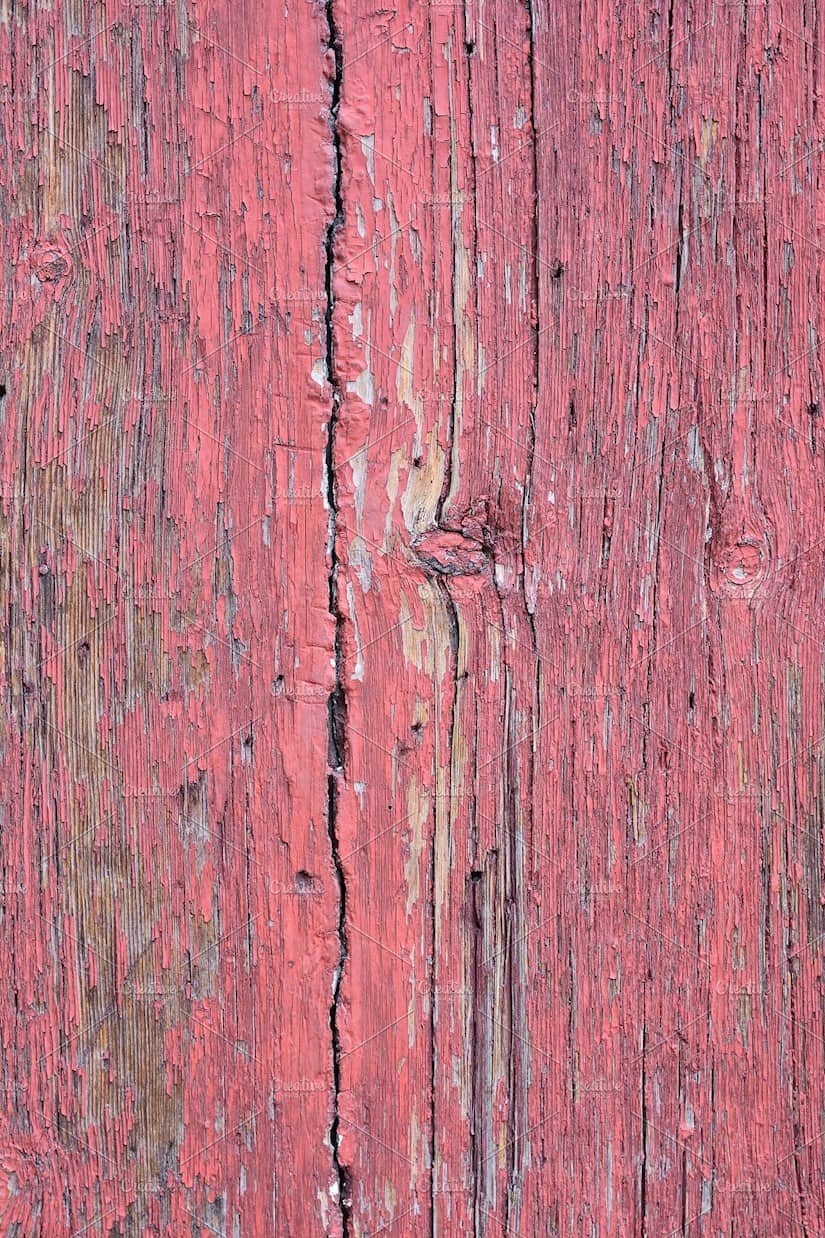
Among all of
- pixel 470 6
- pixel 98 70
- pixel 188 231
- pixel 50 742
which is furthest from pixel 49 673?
pixel 470 6

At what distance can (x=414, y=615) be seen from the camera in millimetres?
1062

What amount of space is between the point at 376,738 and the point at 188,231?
601mm

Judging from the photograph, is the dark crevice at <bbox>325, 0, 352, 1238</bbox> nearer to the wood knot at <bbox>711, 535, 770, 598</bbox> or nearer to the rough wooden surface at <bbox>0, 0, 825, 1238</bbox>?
the rough wooden surface at <bbox>0, 0, 825, 1238</bbox>

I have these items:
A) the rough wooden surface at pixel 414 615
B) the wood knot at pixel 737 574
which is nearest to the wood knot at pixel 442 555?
the rough wooden surface at pixel 414 615

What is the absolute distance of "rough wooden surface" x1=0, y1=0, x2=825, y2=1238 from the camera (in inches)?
41.6

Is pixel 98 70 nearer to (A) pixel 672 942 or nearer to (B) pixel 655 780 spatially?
(B) pixel 655 780

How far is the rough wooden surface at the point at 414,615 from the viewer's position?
3.47ft

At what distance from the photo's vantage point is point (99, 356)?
3.51 feet

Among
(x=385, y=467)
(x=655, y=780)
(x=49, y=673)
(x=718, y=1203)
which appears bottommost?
(x=718, y=1203)

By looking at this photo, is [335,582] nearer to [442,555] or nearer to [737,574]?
[442,555]

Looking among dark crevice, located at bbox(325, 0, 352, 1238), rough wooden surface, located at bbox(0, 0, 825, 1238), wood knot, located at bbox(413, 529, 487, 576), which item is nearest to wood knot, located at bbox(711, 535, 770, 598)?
rough wooden surface, located at bbox(0, 0, 825, 1238)

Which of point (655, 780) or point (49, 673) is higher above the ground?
point (49, 673)

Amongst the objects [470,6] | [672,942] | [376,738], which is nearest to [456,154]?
[470,6]

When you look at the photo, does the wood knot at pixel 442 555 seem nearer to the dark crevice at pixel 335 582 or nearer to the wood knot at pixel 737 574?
the dark crevice at pixel 335 582
